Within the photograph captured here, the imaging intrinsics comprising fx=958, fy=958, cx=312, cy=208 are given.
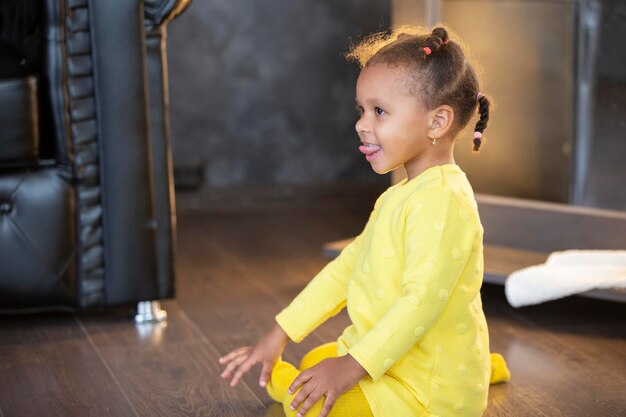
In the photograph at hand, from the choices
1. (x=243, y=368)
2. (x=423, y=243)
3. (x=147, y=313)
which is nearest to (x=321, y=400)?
(x=243, y=368)

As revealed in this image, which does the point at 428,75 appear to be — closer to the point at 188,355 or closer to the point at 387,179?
the point at 188,355

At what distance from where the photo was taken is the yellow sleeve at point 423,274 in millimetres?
1099

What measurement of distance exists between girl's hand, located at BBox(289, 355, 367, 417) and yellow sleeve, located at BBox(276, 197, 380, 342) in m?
0.19

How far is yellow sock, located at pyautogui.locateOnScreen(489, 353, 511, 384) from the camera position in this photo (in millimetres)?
1407

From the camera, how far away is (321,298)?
1.31 metres

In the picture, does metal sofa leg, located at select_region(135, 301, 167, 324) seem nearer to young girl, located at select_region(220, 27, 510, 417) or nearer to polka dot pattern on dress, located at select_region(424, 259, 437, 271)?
young girl, located at select_region(220, 27, 510, 417)

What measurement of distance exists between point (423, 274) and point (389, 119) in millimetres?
200

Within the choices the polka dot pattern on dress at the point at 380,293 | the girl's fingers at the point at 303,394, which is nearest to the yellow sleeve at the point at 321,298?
the polka dot pattern on dress at the point at 380,293

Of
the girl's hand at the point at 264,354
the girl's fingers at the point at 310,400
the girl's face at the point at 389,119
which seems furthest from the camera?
the girl's hand at the point at 264,354

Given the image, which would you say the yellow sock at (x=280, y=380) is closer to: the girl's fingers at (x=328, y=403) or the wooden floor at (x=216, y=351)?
the wooden floor at (x=216, y=351)

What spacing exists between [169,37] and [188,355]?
151 cm

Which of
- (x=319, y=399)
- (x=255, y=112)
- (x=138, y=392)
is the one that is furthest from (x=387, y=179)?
(x=319, y=399)

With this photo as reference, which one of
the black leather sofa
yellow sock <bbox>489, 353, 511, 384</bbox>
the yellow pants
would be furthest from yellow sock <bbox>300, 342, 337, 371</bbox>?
the black leather sofa

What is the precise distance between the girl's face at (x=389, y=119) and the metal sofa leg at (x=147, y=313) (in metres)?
0.72
